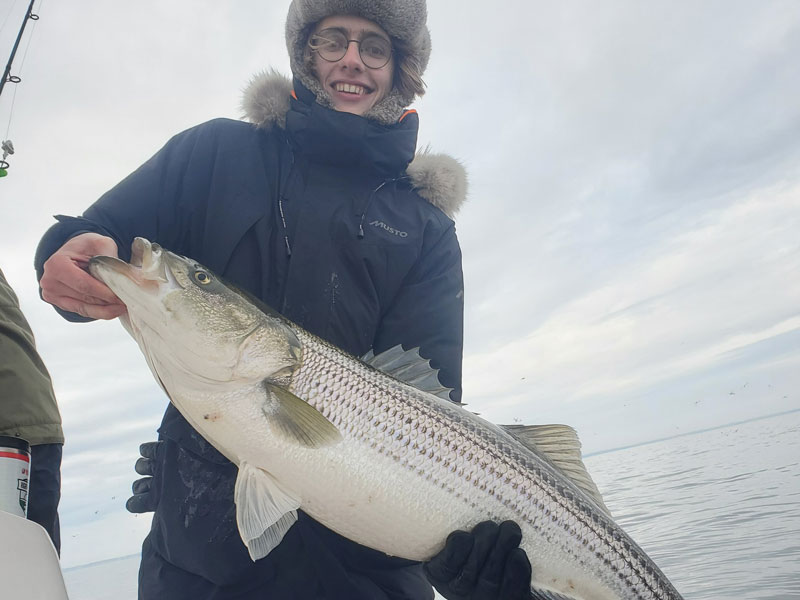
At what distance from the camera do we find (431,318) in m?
3.55

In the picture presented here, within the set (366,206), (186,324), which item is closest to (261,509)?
(186,324)

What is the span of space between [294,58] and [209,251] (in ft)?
5.91

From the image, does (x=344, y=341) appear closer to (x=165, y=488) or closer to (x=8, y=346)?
(x=165, y=488)

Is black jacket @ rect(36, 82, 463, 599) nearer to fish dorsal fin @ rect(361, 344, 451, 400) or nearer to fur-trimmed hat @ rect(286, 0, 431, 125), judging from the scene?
fur-trimmed hat @ rect(286, 0, 431, 125)

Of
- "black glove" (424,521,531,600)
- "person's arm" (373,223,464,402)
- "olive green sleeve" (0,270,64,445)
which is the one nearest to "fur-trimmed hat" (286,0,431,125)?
"person's arm" (373,223,464,402)

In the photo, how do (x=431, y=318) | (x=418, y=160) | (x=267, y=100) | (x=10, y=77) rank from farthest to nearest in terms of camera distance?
(x=10, y=77)
(x=418, y=160)
(x=267, y=100)
(x=431, y=318)

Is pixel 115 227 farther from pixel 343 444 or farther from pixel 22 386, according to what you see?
pixel 343 444

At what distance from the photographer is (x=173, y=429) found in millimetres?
2961

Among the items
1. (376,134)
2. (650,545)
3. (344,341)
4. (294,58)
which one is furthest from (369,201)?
(650,545)

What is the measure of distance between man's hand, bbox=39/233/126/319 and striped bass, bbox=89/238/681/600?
0.21 ft

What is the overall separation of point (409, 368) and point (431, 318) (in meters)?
0.61

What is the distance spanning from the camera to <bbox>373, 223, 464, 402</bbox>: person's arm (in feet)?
11.5

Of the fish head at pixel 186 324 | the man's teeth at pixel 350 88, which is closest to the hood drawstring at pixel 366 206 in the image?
the man's teeth at pixel 350 88

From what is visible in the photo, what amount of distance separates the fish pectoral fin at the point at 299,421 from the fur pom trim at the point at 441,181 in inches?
82.3
